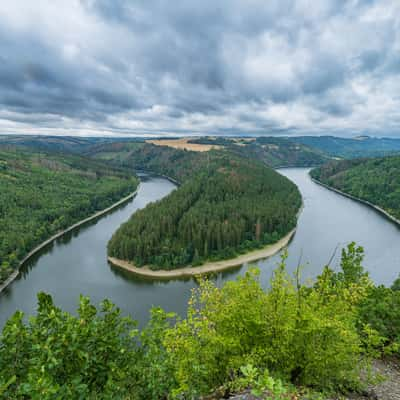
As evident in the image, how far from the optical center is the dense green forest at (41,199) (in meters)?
65.8

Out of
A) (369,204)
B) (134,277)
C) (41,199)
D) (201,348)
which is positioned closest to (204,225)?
(134,277)

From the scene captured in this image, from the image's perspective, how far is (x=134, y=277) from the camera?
54.7m

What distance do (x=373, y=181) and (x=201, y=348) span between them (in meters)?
160

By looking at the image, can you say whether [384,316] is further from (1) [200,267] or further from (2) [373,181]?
(2) [373,181]

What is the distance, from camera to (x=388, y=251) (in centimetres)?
6712

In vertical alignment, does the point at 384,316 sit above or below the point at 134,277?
above

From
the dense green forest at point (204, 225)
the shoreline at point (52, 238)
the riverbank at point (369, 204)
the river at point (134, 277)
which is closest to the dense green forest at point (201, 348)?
the river at point (134, 277)

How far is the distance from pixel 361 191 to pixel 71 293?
461ft

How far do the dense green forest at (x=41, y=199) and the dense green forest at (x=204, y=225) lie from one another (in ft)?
82.2

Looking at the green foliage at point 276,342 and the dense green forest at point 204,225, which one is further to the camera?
the dense green forest at point 204,225

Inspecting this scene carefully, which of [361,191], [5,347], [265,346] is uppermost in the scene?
[5,347]

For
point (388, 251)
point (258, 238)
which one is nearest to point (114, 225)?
point (258, 238)

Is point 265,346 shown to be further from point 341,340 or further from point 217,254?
Result: point 217,254

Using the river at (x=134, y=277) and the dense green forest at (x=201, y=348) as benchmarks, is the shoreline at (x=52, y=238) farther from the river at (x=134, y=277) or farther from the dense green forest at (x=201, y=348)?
the dense green forest at (x=201, y=348)
